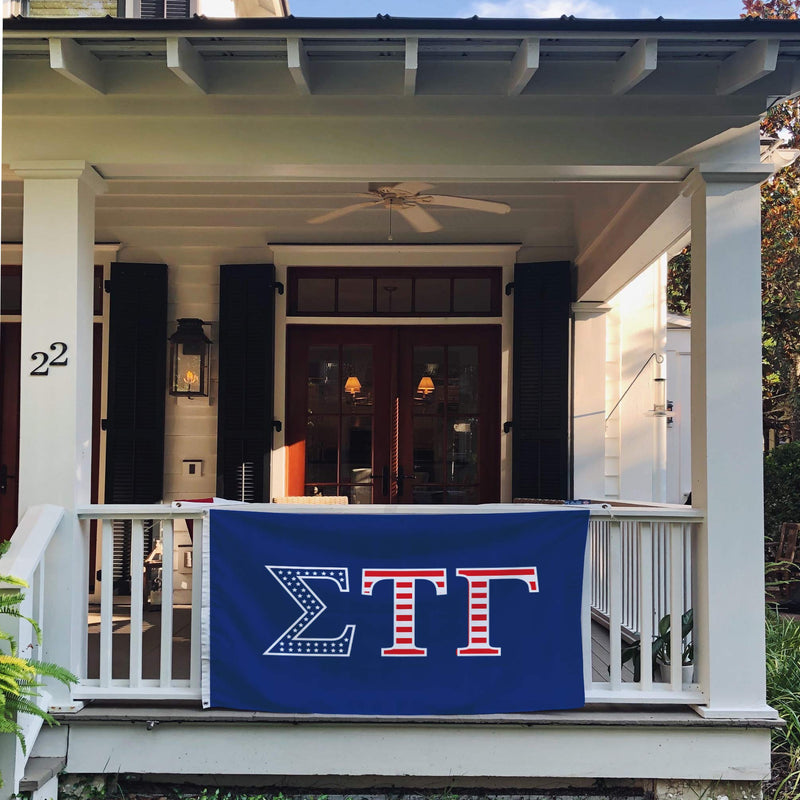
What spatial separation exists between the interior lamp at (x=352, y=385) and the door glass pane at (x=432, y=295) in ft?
2.17

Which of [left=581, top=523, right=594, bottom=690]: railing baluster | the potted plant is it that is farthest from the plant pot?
[left=581, top=523, right=594, bottom=690]: railing baluster

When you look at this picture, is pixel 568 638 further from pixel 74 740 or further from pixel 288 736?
pixel 74 740

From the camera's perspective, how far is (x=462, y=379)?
5824mm

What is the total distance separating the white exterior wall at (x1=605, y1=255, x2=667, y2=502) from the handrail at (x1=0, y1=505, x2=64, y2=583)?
12.5ft

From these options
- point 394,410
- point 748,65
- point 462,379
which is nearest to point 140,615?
point 394,410

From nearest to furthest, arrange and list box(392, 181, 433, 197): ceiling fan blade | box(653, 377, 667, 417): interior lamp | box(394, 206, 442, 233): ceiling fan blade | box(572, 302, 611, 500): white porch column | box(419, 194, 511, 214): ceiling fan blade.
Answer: box(419, 194, 511, 214): ceiling fan blade → box(392, 181, 433, 197): ceiling fan blade → box(394, 206, 442, 233): ceiling fan blade → box(572, 302, 611, 500): white porch column → box(653, 377, 667, 417): interior lamp

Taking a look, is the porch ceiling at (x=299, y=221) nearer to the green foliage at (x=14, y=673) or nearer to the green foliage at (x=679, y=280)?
the green foliage at (x=14, y=673)

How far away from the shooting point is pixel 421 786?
335 cm

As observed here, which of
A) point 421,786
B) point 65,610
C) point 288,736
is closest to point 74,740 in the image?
point 65,610

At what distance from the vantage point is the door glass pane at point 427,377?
5.82 meters

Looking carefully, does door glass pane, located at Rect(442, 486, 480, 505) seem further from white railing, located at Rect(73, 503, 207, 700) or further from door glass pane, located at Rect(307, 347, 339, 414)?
white railing, located at Rect(73, 503, 207, 700)

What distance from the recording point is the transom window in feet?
19.0

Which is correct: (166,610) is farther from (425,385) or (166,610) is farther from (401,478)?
(425,385)

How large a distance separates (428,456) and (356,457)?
0.51 m
